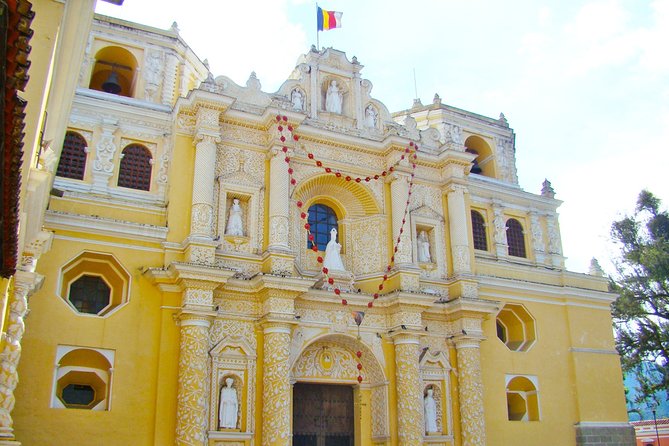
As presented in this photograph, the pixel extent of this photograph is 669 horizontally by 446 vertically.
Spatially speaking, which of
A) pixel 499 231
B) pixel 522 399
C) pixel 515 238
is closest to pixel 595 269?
pixel 515 238

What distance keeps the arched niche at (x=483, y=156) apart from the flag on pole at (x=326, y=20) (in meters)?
6.11

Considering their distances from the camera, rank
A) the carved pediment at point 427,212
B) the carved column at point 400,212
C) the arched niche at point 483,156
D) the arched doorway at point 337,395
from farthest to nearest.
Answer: the arched niche at point 483,156 < the carved pediment at point 427,212 < the carved column at point 400,212 < the arched doorway at point 337,395

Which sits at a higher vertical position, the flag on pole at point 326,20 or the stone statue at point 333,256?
the flag on pole at point 326,20

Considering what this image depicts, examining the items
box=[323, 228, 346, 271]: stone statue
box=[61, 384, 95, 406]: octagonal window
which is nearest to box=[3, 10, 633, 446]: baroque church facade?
box=[61, 384, 95, 406]: octagonal window

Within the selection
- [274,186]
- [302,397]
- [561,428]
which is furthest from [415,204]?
[561,428]

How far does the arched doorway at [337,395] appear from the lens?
48.3 feet

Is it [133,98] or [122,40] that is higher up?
[122,40]

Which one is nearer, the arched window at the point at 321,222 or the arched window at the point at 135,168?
the arched window at the point at 135,168

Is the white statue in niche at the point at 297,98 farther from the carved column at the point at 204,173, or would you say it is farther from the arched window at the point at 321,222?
the arched window at the point at 321,222

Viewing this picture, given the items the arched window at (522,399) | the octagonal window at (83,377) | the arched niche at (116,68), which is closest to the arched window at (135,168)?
the arched niche at (116,68)

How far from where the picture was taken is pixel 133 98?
16.8m

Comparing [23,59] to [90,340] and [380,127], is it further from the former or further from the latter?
[380,127]

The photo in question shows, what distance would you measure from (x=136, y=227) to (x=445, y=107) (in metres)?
11.2

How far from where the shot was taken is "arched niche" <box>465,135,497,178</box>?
69.8ft
